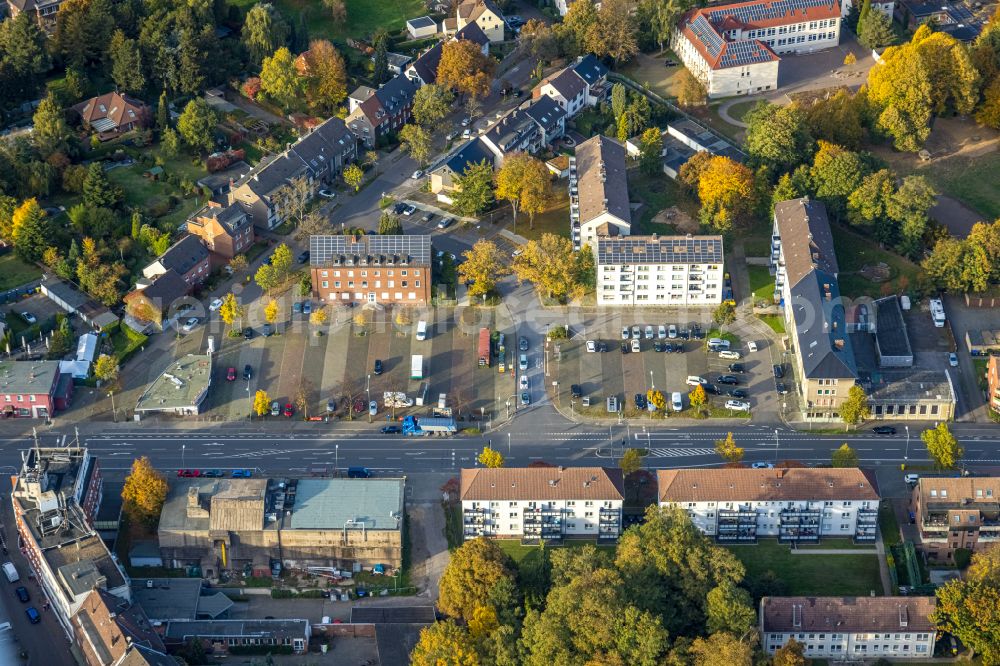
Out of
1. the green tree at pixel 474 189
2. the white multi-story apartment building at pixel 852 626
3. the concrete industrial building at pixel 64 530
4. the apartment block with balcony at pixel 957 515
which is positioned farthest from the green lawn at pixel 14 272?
the apartment block with balcony at pixel 957 515

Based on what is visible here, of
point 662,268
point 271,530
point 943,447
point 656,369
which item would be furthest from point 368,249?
point 943,447

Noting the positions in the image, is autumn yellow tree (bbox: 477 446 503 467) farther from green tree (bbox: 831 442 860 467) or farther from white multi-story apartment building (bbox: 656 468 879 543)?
green tree (bbox: 831 442 860 467)

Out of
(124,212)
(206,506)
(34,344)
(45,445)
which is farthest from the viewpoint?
(124,212)

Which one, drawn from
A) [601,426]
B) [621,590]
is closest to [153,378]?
[601,426]

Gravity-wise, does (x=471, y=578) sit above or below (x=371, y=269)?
below

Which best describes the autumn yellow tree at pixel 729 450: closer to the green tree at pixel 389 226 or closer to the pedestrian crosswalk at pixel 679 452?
the pedestrian crosswalk at pixel 679 452

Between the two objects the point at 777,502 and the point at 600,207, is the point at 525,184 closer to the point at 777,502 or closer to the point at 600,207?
the point at 600,207

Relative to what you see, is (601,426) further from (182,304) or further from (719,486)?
(182,304)

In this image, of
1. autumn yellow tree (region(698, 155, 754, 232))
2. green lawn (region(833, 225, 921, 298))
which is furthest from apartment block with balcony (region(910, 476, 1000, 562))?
autumn yellow tree (region(698, 155, 754, 232))
